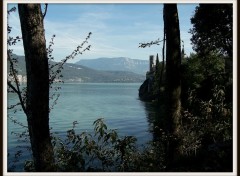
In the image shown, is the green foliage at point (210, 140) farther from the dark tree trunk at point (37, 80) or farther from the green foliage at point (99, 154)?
the dark tree trunk at point (37, 80)

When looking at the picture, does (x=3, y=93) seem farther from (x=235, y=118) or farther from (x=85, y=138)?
(x=235, y=118)

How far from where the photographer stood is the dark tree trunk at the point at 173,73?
9.31 m

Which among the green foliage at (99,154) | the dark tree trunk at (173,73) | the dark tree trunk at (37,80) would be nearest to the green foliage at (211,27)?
the dark tree trunk at (173,73)

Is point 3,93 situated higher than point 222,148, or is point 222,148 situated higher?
point 3,93

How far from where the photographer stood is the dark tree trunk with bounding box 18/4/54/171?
6945 millimetres

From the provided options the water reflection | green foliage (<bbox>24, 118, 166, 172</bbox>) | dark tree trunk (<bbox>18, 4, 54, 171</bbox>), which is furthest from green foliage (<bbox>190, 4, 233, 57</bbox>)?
dark tree trunk (<bbox>18, 4, 54, 171</bbox>)

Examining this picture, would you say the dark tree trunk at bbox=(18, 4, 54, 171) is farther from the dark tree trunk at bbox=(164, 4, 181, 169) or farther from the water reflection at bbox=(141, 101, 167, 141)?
the dark tree trunk at bbox=(164, 4, 181, 169)

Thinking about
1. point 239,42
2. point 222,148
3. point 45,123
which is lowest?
point 222,148

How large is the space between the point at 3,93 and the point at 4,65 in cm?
52

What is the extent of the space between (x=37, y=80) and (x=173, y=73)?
12.8ft

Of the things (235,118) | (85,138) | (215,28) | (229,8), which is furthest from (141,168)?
(215,28)

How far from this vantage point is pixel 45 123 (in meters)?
7.11

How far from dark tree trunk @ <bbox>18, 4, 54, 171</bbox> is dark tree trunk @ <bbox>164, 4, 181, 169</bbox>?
362 cm

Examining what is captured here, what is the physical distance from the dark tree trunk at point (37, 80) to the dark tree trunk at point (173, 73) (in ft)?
11.9
